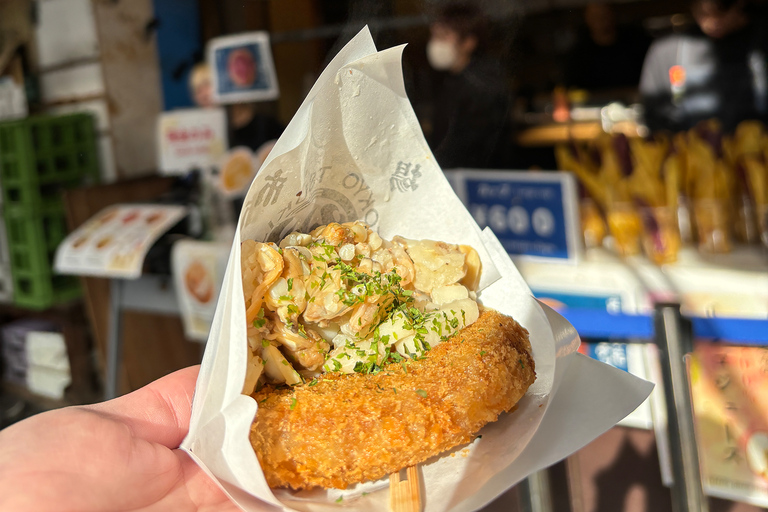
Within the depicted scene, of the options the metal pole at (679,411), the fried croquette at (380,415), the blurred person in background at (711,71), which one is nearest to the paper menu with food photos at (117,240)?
the fried croquette at (380,415)

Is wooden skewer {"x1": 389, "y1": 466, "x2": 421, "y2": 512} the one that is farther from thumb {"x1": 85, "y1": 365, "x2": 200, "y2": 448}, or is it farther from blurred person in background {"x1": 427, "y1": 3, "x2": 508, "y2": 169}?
blurred person in background {"x1": 427, "y1": 3, "x2": 508, "y2": 169}

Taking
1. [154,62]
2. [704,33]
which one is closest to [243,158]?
[154,62]

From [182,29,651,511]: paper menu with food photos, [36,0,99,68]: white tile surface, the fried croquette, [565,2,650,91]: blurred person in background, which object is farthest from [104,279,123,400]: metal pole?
[565,2,650,91]: blurred person in background

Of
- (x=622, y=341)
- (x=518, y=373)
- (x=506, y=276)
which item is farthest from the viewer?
(x=622, y=341)

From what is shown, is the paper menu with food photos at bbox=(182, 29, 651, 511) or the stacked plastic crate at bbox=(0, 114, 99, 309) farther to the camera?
the stacked plastic crate at bbox=(0, 114, 99, 309)

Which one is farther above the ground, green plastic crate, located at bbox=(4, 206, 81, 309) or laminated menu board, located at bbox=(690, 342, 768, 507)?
green plastic crate, located at bbox=(4, 206, 81, 309)

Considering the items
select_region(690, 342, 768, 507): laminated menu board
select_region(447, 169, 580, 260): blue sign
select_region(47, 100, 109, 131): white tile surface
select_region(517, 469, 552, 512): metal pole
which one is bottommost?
select_region(517, 469, 552, 512): metal pole

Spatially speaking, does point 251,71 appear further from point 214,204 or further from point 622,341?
point 622,341

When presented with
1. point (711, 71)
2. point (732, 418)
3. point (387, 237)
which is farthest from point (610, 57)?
point (387, 237)
